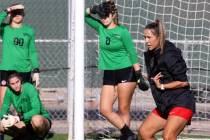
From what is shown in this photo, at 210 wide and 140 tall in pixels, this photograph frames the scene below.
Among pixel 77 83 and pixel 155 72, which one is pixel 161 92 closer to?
pixel 155 72

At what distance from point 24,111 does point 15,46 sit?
1028mm

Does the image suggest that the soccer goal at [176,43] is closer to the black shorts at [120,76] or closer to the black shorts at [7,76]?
the black shorts at [7,76]

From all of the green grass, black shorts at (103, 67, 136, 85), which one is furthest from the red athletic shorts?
the green grass

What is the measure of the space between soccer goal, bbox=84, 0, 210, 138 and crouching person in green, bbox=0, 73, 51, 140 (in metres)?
2.30

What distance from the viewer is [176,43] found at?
1254 cm

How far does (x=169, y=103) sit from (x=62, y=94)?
22.0 feet

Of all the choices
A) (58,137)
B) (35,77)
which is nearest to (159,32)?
(35,77)

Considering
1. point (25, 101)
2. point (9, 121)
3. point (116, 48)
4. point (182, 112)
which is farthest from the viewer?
point (116, 48)

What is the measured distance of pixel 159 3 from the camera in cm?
1320

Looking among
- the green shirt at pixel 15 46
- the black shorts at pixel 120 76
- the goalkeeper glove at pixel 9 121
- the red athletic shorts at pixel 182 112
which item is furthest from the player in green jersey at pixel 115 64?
the red athletic shorts at pixel 182 112

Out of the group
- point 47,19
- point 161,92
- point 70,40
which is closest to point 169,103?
point 161,92

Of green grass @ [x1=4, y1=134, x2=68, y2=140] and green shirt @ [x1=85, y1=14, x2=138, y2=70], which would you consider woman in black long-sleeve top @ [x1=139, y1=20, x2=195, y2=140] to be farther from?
green grass @ [x1=4, y1=134, x2=68, y2=140]

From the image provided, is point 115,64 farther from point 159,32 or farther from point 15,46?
point 159,32

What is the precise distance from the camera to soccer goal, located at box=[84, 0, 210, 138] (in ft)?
40.5
